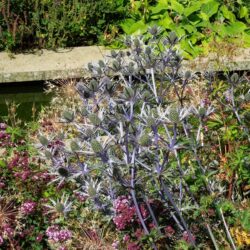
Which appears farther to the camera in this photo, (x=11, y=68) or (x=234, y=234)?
(x=11, y=68)

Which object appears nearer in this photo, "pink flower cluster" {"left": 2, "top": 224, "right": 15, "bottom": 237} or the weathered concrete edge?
"pink flower cluster" {"left": 2, "top": 224, "right": 15, "bottom": 237}

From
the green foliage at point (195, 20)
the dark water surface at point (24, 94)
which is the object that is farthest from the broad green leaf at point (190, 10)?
the dark water surface at point (24, 94)

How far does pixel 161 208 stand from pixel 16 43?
4.45 m

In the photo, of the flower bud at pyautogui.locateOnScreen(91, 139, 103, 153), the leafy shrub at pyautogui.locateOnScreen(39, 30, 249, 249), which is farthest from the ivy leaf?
the flower bud at pyautogui.locateOnScreen(91, 139, 103, 153)

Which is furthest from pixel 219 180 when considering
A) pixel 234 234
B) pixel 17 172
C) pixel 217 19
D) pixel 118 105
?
pixel 217 19

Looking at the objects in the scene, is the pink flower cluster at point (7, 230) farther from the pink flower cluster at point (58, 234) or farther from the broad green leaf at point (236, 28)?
the broad green leaf at point (236, 28)

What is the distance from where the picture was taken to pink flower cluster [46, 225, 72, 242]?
367 centimetres

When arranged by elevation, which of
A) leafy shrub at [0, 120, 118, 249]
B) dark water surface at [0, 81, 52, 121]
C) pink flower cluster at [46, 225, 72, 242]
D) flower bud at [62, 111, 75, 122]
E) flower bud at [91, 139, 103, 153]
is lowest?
dark water surface at [0, 81, 52, 121]

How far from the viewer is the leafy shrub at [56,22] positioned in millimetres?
7562

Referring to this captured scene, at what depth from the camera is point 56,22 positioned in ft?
25.0

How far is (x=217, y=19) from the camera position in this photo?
7.76 metres

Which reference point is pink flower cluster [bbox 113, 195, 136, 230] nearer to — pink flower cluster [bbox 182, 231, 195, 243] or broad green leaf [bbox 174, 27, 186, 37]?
pink flower cluster [bbox 182, 231, 195, 243]

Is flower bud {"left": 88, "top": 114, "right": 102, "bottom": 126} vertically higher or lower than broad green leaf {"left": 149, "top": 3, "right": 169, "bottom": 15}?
higher

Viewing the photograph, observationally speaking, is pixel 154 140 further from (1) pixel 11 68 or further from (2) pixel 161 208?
(1) pixel 11 68
